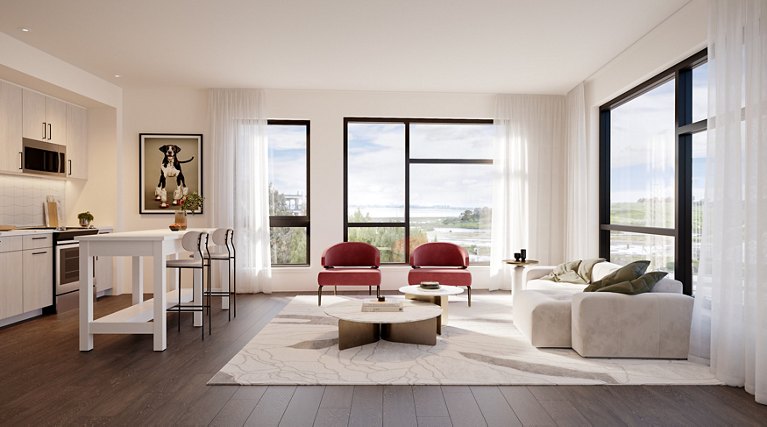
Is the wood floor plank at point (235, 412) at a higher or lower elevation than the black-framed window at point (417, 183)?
lower

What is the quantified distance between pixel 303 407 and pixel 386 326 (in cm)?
171

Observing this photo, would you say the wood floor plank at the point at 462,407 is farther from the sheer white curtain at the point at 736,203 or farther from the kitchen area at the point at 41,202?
the kitchen area at the point at 41,202

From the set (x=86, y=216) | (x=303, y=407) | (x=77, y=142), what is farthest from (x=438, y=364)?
(x=77, y=142)

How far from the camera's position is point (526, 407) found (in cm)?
319

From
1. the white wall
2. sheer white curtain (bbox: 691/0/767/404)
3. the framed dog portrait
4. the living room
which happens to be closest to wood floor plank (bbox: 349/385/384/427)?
the living room

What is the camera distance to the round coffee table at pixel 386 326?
442cm

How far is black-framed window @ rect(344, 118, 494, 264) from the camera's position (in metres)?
8.11

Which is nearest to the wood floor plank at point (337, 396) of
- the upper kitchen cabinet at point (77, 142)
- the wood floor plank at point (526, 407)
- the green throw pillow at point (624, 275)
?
the wood floor plank at point (526, 407)

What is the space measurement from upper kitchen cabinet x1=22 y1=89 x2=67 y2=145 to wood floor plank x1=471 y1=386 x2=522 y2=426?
19.6 feet

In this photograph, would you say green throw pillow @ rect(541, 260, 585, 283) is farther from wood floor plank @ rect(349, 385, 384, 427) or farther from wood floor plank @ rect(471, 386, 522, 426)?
wood floor plank @ rect(349, 385, 384, 427)

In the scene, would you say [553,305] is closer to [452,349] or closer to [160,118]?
[452,349]

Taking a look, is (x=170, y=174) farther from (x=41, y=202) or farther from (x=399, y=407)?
(x=399, y=407)

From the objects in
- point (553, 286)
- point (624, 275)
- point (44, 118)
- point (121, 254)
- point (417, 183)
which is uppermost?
point (44, 118)

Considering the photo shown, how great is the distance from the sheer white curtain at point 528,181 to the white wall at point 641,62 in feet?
2.95
